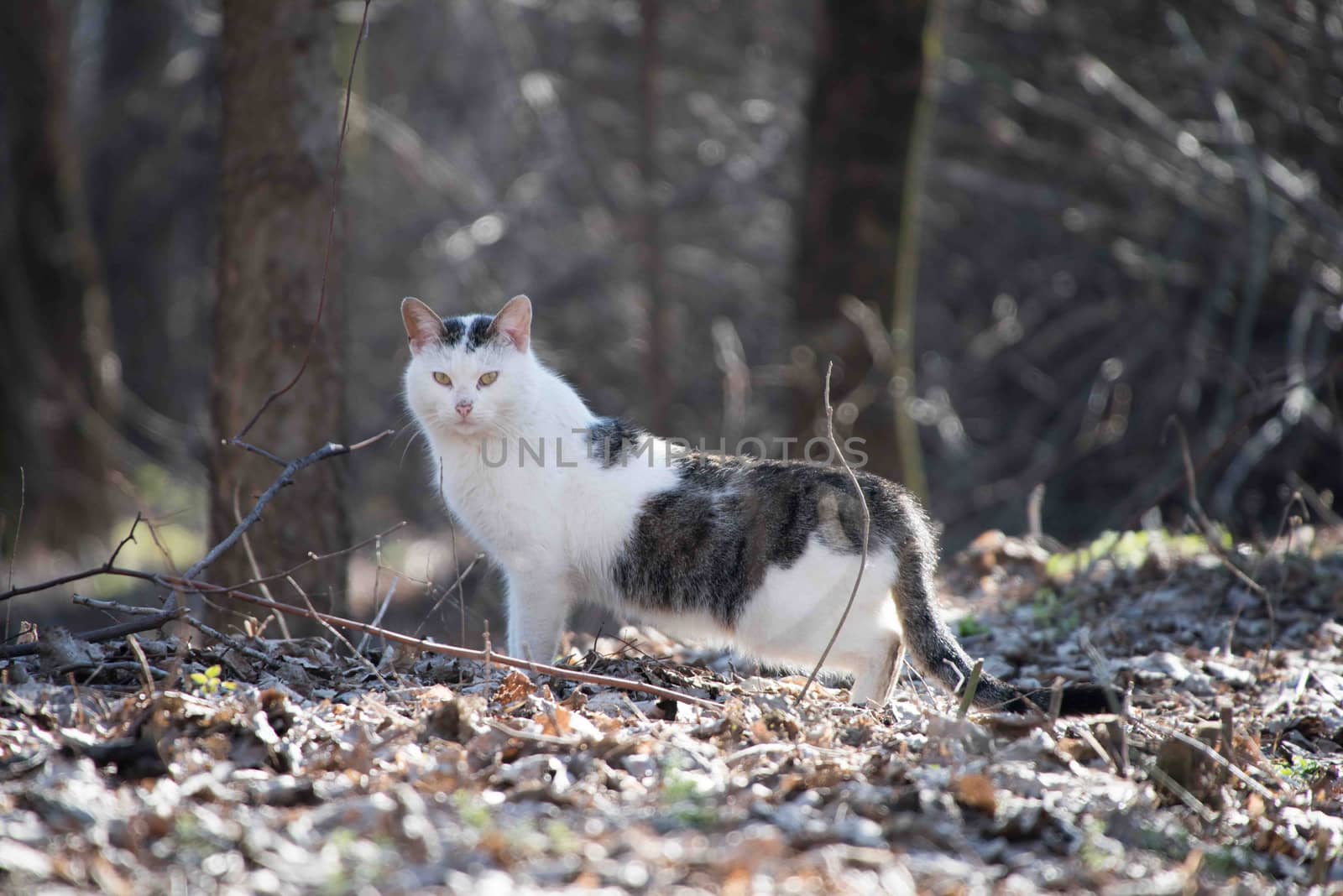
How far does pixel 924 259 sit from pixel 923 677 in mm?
10035

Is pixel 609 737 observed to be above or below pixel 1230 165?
below

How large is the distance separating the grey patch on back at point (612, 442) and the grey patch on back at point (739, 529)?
0.25m

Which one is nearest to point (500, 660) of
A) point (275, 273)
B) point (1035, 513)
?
point (275, 273)

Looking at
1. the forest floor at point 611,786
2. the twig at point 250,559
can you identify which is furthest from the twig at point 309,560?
the forest floor at point 611,786

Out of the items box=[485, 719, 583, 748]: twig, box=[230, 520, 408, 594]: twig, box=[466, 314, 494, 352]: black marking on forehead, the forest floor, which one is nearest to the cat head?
box=[466, 314, 494, 352]: black marking on forehead

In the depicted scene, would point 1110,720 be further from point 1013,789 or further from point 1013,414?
point 1013,414

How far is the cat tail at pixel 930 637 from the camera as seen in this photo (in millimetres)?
Result: 3607

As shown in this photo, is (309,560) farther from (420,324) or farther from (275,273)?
(275,273)

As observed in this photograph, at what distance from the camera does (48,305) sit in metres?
11.6

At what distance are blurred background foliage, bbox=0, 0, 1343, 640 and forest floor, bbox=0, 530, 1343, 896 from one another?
1.58 m

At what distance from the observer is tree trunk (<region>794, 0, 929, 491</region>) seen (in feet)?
24.9

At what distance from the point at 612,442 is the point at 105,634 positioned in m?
1.96

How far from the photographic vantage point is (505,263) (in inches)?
507

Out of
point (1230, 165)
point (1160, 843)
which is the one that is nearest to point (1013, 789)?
point (1160, 843)
